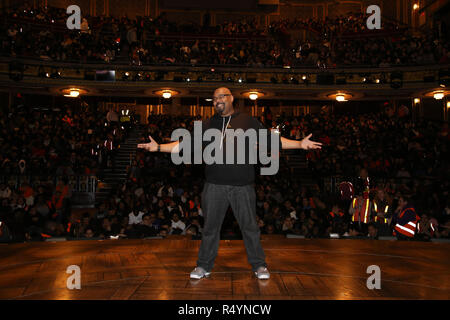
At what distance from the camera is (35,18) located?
20297 millimetres

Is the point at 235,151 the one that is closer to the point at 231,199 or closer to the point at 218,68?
the point at 231,199

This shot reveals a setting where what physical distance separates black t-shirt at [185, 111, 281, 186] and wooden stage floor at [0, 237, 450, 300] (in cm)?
90

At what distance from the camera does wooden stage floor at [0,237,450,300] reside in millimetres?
3229

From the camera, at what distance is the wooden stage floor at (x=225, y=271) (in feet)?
10.6

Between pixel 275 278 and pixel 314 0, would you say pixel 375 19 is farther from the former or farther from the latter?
pixel 275 278

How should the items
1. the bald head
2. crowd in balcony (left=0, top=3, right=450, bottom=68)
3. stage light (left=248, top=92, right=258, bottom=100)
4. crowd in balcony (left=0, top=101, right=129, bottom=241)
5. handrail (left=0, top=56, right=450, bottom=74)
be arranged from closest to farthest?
1. the bald head
2. crowd in balcony (left=0, top=101, right=129, bottom=241)
3. handrail (left=0, top=56, right=450, bottom=74)
4. crowd in balcony (left=0, top=3, right=450, bottom=68)
5. stage light (left=248, top=92, right=258, bottom=100)

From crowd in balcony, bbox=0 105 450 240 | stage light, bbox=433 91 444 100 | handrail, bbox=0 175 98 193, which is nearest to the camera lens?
crowd in balcony, bbox=0 105 450 240

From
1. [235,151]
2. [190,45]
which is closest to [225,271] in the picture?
[235,151]

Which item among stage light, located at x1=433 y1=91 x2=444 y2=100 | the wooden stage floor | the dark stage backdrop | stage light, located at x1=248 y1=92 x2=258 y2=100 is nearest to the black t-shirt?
the wooden stage floor

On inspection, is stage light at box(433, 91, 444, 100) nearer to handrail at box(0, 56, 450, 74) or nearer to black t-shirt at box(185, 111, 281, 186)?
handrail at box(0, 56, 450, 74)

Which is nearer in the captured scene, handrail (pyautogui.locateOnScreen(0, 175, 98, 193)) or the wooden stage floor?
the wooden stage floor

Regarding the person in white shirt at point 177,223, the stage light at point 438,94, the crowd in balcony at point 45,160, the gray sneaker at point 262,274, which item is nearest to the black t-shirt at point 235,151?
the gray sneaker at point 262,274

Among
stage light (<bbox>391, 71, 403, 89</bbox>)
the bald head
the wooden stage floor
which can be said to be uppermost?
stage light (<bbox>391, 71, 403, 89</bbox>)

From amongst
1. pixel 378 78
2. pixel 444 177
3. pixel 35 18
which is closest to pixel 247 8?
pixel 378 78
